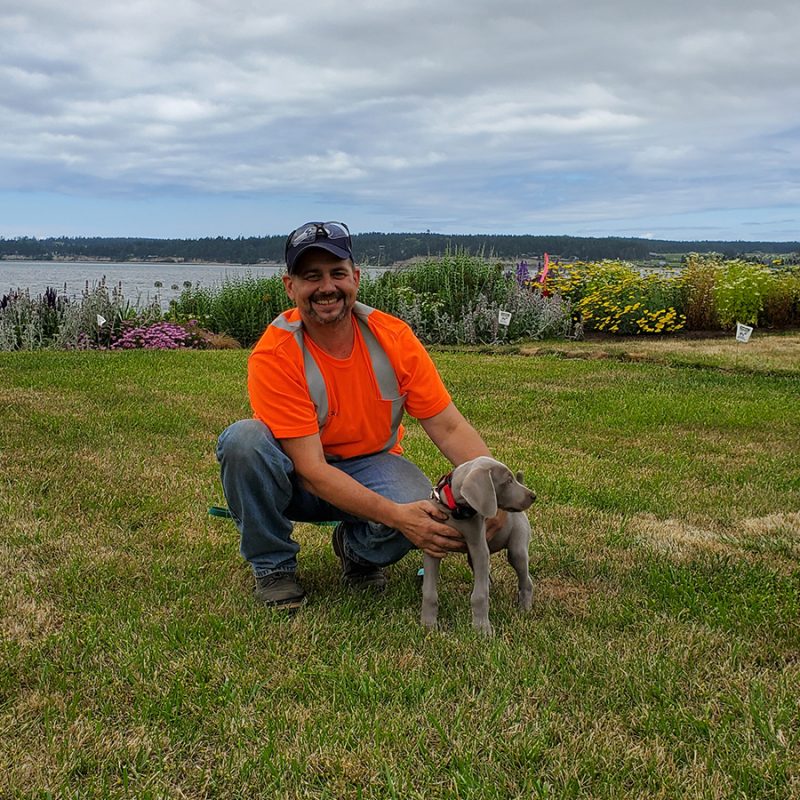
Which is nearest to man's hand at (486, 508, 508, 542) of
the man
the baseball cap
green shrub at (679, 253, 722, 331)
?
the man

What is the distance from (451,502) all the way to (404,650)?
0.60 m

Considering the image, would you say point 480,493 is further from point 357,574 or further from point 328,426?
point 357,574

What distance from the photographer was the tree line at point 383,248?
17.6 meters

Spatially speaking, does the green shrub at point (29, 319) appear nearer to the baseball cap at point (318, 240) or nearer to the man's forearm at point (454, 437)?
the baseball cap at point (318, 240)

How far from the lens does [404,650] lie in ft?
10.9

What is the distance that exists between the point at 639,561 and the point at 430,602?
1.35 m

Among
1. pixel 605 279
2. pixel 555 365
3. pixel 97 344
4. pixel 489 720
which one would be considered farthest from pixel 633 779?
pixel 605 279

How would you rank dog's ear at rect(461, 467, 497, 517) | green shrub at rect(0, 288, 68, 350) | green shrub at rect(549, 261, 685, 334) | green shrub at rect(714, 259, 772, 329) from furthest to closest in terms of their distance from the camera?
green shrub at rect(714, 259, 772, 329) → green shrub at rect(549, 261, 685, 334) → green shrub at rect(0, 288, 68, 350) → dog's ear at rect(461, 467, 497, 517)

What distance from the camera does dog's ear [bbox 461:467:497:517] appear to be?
121 inches

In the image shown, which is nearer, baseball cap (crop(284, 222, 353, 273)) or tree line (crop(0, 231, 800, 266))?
baseball cap (crop(284, 222, 353, 273))

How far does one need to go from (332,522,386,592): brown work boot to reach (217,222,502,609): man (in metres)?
0.03

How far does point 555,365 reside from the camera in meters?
11.2

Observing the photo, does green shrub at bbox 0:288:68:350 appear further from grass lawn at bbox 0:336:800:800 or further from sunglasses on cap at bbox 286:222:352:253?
sunglasses on cap at bbox 286:222:352:253

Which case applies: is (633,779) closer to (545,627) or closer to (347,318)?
(545,627)
